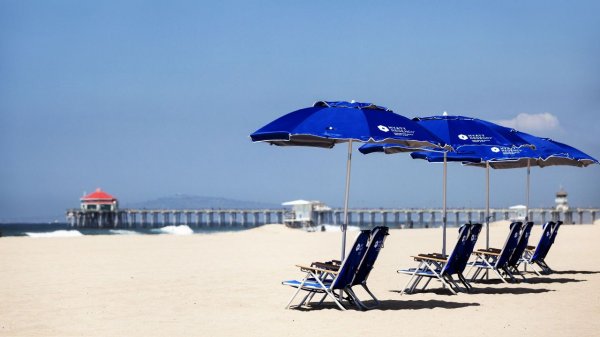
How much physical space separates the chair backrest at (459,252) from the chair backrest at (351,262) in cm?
159

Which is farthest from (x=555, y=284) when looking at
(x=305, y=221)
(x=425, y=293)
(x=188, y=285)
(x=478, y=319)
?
(x=305, y=221)

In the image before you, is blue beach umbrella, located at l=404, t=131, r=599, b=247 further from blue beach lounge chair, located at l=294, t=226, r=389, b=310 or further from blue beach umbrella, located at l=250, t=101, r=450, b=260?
blue beach lounge chair, located at l=294, t=226, r=389, b=310

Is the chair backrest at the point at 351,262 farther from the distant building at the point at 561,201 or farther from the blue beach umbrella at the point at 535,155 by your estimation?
the distant building at the point at 561,201

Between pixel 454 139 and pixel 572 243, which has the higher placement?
pixel 454 139

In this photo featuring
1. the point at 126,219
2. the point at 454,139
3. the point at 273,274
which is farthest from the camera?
the point at 126,219

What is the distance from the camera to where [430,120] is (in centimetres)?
995

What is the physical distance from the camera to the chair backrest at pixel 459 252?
8977 mm

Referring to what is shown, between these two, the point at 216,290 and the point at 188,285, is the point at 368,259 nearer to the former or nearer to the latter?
the point at 216,290

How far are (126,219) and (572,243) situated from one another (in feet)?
251

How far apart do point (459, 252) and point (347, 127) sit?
2.23 m

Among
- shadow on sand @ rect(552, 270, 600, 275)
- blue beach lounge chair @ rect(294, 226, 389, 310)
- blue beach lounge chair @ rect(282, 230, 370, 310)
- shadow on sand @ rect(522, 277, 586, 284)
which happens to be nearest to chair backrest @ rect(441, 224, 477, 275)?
blue beach lounge chair @ rect(294, 226, 389, 310)

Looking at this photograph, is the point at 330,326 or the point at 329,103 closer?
the point at 330,326

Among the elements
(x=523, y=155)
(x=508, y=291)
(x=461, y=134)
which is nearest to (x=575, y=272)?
(x=523, y=155)

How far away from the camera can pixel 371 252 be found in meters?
7.79
